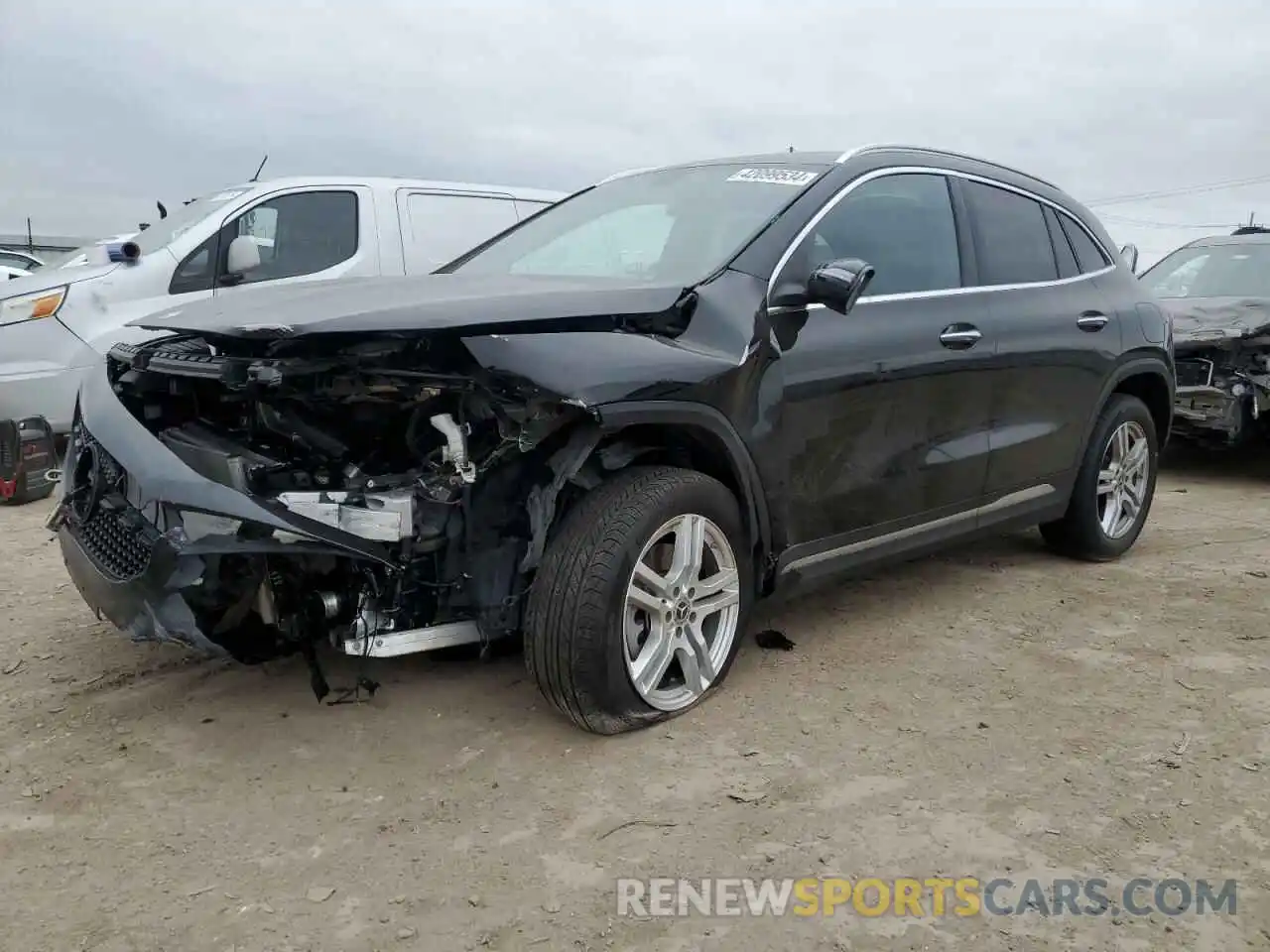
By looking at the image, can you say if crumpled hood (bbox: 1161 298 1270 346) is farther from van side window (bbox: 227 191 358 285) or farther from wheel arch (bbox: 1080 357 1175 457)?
van side window (bbox: 227 191 358 285)

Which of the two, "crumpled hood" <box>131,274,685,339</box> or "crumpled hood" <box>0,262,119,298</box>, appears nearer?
"crumpled hood" <box>131,274,685,339</box>

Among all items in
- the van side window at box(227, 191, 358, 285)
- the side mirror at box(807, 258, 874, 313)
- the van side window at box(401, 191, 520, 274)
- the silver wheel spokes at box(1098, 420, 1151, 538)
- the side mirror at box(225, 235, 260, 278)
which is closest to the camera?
the side mirror at box(807, 258, 874, 313)

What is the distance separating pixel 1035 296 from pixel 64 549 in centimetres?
369

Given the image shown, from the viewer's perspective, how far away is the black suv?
275 cm

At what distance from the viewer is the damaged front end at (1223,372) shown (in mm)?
7043

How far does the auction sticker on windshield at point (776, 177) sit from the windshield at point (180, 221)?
423 cm

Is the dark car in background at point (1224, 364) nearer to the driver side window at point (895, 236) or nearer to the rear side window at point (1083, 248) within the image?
the rear side window at point (1083, 248)

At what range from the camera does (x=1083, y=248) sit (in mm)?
4832

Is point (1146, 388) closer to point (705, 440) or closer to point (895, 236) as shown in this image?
point (895, 236)

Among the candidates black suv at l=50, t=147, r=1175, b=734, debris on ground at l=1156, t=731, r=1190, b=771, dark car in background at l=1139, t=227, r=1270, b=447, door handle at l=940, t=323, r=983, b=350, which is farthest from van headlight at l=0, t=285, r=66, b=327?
dark car in background at l=1139, t=227, r=1270, b=447

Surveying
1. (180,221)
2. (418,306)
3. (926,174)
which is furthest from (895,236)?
(180,221)

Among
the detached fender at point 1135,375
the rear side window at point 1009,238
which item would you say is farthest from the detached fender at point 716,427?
the detached fender at point 1135,375

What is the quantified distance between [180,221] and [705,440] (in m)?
5.10

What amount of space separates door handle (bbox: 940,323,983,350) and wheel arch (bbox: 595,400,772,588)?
1.05m
